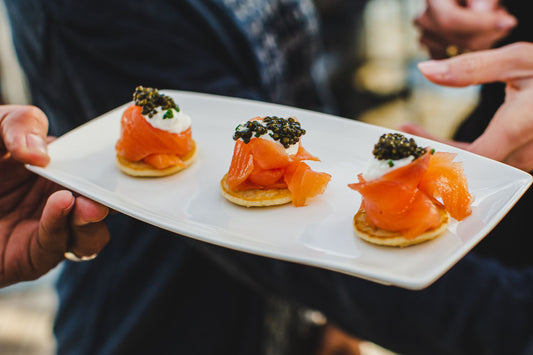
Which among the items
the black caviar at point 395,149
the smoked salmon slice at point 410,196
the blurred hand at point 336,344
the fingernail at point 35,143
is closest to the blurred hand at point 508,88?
the smoked salmon slice at point 410,196

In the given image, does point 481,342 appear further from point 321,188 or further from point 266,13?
point 266,13

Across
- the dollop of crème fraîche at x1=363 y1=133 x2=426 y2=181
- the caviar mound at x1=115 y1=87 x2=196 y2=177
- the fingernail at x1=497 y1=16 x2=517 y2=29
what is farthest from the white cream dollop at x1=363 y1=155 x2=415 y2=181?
the fingernail at x1=497 y1=16 x2=517 y2=29

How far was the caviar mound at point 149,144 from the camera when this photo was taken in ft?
5.73

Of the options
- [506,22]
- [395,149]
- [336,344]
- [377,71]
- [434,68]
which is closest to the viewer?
[395,149]

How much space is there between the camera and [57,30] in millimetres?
2016

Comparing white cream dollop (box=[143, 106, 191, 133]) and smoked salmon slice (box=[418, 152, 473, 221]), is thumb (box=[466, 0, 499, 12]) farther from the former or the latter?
white cream dollop (box=[143, 106, 191, 133])

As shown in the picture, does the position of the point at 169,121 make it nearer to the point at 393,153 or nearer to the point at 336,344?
the point at 393,153

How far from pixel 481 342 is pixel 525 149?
2.79 feet

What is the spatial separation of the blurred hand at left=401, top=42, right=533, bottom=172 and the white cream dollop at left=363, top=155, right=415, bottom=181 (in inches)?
15.5

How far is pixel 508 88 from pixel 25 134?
5.88 ft

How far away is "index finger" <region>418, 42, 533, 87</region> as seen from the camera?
1.60 metres

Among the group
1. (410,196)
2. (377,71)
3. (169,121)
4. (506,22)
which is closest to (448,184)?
(410,196)

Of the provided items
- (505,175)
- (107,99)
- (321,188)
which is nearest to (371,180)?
(321,188)

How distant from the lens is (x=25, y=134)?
1.60m
